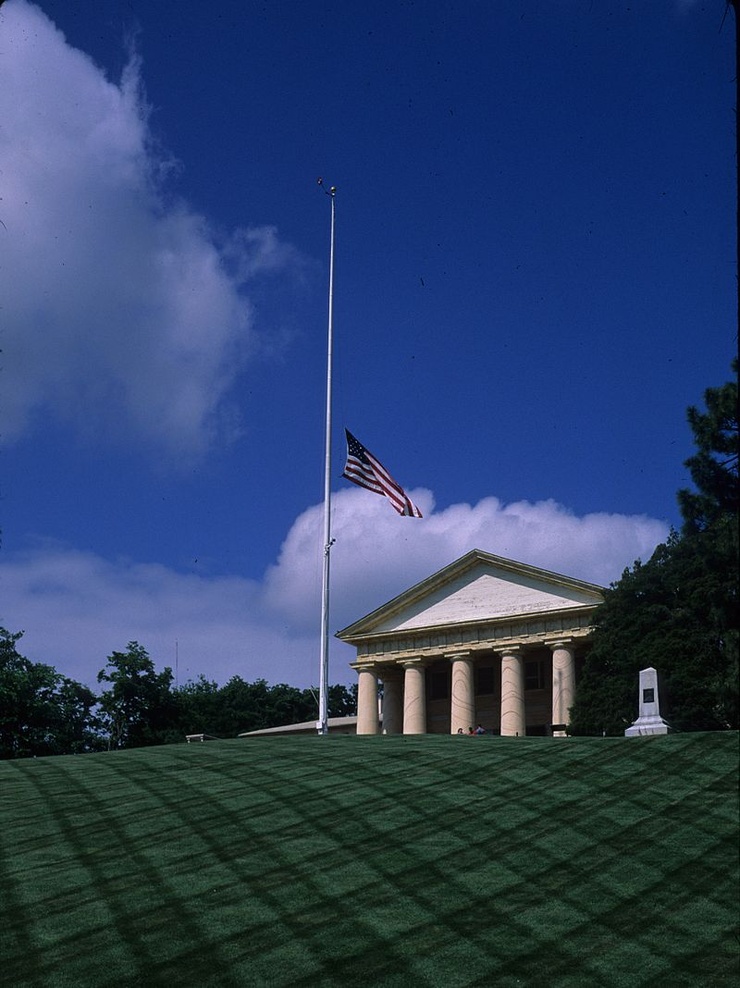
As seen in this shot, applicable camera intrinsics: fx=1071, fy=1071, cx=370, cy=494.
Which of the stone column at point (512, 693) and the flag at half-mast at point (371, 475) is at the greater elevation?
the flag at half-mast at point (371, 475)

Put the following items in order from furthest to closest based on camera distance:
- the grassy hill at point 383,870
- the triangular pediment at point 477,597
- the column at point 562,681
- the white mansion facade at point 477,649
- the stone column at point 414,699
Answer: the stone column at point 414,699 → the triangular pediment at point 477,597 → the white mansion facade at point 477,649 → the column at point 562,681 → the grassy hill at point 383,870

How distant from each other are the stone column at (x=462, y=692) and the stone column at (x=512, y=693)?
1.95 m

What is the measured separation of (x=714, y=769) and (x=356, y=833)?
7.21m

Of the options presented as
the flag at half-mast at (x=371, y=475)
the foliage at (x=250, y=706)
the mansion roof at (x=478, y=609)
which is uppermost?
the flag at half-mast at (x=371, y=475)

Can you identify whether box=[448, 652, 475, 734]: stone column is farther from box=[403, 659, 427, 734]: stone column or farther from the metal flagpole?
the metal flagpole

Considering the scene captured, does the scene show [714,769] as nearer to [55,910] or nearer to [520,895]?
[520,895]

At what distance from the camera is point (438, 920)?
14.0 meters

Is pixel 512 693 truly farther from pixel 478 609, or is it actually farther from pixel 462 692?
pixel 478 609

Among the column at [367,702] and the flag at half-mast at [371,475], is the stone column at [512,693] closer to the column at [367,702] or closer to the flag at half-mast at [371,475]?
the column at [367,702]

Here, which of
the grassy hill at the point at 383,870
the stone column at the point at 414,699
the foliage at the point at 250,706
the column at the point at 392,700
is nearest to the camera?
the grassy hill at the point at 383,870

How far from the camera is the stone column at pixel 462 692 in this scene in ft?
206

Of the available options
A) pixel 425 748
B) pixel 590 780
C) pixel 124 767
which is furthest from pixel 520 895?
pixel 124 767

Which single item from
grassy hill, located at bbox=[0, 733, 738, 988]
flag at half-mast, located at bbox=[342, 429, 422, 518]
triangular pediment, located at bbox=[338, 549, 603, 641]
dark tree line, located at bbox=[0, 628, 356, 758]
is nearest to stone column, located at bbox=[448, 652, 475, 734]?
triangular pediment, located at bbox=[338, 549, 603, 641]

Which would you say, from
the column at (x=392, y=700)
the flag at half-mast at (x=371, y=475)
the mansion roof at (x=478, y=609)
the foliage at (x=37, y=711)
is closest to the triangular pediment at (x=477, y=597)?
the mansion roof at (x=478, y=609)
